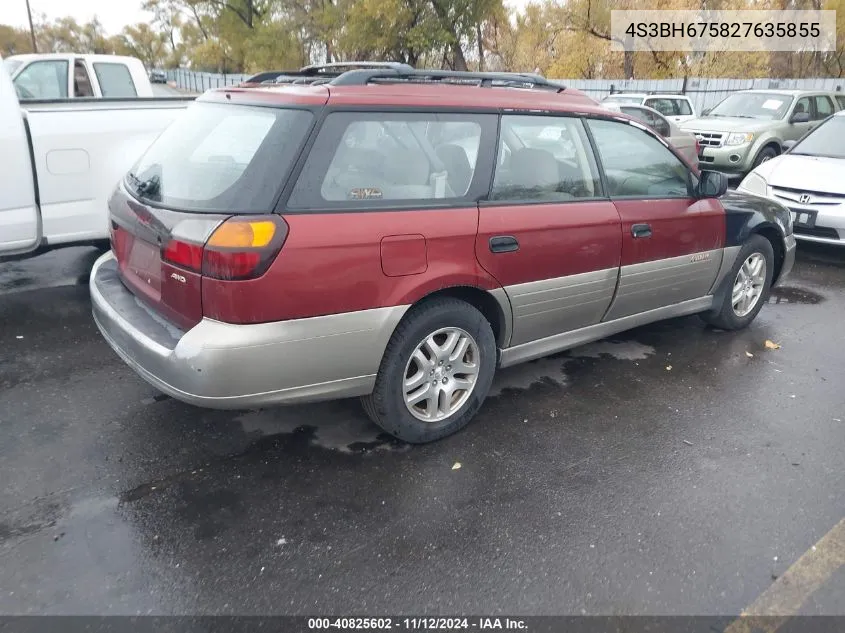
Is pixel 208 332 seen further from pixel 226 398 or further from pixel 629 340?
pixel 629 340

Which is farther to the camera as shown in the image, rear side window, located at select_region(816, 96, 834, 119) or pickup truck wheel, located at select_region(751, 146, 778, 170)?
rear side window, located at select_region(816, 96, 834, 119)

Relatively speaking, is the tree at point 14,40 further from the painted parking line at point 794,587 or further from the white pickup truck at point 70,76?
the painted parking line at point 794,587

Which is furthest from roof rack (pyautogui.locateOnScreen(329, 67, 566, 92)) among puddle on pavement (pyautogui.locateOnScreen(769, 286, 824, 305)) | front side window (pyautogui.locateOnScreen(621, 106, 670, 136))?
front side window (pyautogui.locateOnScreen(621, 106, 670, 136))

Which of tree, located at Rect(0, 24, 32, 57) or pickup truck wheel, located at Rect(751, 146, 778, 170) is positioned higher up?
tree, located at Rect(0, 24, 32, 57)

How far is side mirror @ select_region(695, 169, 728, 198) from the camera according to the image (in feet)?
14.4

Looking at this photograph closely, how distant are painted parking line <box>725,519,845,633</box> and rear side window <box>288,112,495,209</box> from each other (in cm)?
209

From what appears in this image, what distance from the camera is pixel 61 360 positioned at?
4316 millimetres

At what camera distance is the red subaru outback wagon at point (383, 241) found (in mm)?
2787

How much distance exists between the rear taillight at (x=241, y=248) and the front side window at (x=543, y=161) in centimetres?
121

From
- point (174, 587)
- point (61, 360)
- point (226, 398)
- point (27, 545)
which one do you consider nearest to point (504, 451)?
point (226, 398)

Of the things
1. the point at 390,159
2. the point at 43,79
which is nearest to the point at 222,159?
the point at 390,159

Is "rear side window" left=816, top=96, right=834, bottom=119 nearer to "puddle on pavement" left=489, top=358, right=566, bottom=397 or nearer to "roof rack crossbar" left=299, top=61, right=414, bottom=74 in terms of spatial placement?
"puddle on pavement" left=489, top=358, right=566, bottom=397

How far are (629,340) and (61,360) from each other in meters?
3.84

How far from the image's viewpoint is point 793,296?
6098mm
